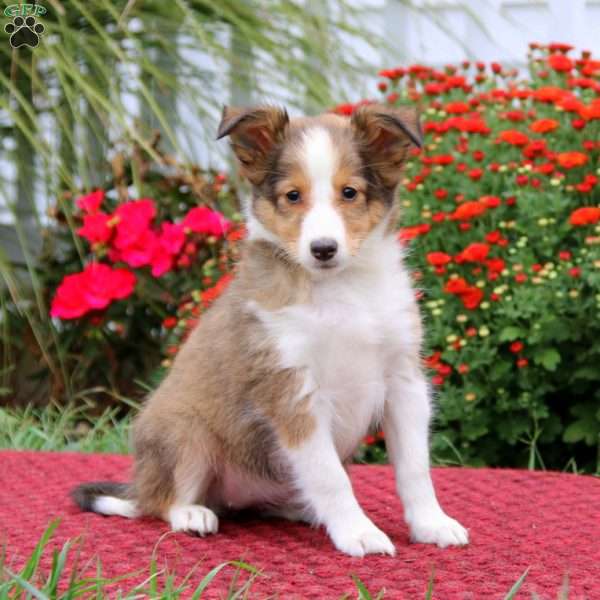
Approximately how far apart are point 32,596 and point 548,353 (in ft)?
8.12

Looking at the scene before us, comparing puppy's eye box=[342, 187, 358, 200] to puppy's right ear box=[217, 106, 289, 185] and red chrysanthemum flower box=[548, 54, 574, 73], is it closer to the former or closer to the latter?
puppy's right ear box=[217, 106, 289, 185]

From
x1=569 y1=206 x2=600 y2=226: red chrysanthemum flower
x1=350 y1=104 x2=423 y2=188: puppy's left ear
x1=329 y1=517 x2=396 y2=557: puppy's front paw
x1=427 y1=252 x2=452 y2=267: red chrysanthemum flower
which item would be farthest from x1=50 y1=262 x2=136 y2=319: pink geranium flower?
x1=329 y1=517 x2=396 y2=557: puppy's front paw

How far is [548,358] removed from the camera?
432 cm

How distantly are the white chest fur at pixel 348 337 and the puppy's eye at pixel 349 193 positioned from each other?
0.74 feet

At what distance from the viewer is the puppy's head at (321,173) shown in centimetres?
293

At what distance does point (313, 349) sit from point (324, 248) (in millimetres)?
306

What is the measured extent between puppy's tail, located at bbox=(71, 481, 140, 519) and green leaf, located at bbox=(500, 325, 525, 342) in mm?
1574

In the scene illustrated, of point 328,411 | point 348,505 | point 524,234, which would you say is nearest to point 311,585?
point 348,505

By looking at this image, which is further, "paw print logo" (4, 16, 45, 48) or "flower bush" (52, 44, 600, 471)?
"paw print logo" (4, 16, 45, 48)

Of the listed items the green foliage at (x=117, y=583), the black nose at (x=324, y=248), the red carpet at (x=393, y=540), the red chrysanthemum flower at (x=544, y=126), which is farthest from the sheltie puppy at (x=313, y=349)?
the red chrysanthemum flower at (x=544, y=126)

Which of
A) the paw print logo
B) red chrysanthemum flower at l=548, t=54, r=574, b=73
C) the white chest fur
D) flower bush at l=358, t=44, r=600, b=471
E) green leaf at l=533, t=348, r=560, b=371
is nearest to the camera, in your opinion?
the white chest fur

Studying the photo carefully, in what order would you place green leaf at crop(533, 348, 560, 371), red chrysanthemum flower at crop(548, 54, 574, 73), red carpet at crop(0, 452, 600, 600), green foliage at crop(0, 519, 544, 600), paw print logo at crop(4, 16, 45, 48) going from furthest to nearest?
paw print logo at crop(4, 16, 45, 48), red chrysanthemum flower at crop(548, 54, 574, 73), green leaf at crop(533, 348, 560, 371), red carpet at crop(0, 452, 600, 600), green foliage at crop(0, 519, 544, 600)

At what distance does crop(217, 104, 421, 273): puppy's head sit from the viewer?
9.60 ft

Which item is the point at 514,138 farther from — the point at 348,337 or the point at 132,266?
the point at 132,266
